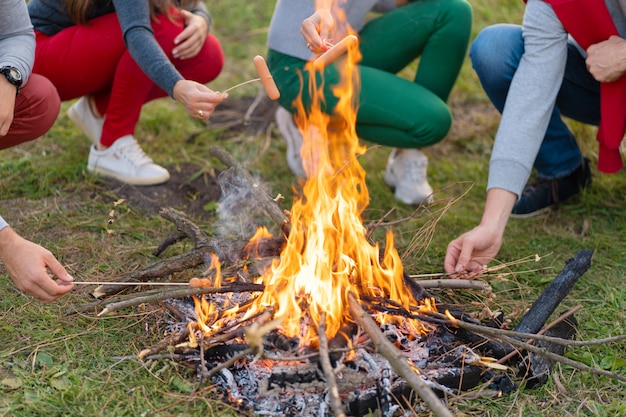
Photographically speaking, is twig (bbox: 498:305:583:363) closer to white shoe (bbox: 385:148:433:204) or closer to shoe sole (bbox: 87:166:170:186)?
white shoe (bbox: 385:148:433:204)

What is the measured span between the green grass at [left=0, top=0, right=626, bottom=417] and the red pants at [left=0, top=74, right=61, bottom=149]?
378mm

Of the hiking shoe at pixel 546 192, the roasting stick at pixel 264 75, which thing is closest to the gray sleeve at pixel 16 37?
the roasting stick at pixel 264 75

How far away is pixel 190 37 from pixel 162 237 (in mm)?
1070

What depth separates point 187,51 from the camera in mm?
3545

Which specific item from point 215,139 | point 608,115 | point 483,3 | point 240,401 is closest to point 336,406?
point 240,401

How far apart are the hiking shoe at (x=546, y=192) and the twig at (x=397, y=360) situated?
5.31 ft

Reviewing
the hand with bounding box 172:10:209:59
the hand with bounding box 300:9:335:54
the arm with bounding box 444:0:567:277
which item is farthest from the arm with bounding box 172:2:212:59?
the arm with bounding box 444:0:567:277

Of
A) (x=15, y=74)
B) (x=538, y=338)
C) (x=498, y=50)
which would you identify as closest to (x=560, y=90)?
(x=498, y=50)

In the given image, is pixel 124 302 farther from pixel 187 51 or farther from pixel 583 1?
pixel 583 1

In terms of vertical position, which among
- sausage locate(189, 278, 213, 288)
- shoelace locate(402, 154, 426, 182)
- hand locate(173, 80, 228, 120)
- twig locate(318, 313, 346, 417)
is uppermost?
hand locate(173, 80, 228, 120)

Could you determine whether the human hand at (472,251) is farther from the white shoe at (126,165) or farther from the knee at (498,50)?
the white shoe at (126,165)

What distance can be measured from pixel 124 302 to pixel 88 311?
1.23ft

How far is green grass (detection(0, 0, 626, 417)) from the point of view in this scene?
83.9 inches

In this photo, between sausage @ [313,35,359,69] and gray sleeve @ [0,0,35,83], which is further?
gray sleeve @ [0,0,35,83]
